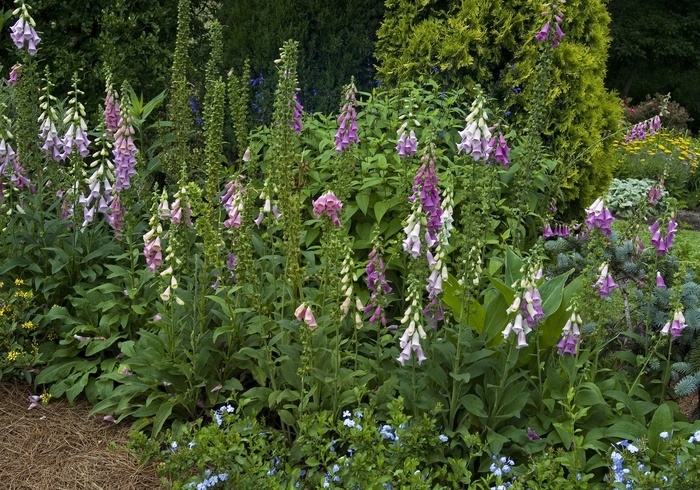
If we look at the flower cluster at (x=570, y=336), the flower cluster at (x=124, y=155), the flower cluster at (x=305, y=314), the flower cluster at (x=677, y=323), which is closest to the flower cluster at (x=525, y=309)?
the flower cluster at (x=570, y=336)

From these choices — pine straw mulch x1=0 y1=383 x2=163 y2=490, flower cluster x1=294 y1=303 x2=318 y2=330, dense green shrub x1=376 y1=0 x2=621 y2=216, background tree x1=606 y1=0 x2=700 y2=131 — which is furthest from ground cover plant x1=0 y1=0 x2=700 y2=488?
background tree x1=606 y1=0 x2=700 y2=131

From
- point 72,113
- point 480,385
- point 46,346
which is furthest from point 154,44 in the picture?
point 480,385

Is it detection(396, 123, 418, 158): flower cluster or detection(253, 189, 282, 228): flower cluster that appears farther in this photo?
detection(396, 123, 418, 158): flower cluster

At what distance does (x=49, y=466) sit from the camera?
3.66 meters

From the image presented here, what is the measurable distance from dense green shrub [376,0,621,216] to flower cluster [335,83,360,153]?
2.32 m

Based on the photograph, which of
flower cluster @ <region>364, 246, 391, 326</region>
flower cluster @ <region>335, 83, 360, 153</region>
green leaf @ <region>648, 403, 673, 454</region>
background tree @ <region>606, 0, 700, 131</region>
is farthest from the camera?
background tree @ <region>606, 0, 700, 131</region>

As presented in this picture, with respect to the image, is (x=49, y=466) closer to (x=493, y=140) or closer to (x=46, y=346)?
(x=46, y=346)

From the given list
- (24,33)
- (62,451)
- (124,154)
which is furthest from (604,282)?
(24,33)

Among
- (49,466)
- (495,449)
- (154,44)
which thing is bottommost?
(49,466)

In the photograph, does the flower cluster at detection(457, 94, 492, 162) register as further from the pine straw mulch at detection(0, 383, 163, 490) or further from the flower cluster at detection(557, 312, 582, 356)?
the pine straw mulch at detection(0, 383, 163, 490)

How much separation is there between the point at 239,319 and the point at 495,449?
148cm

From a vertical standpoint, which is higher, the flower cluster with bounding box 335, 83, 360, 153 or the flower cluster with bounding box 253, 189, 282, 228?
the flower cluster with bounding box 335, 83, 360, 153

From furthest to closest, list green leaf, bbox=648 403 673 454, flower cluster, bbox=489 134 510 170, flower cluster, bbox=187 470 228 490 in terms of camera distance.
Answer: flower cluster, bbox=489 134 510 170
green leaf, bbox=648 403 673 454
flower cluster, bbox=187 470 228 490

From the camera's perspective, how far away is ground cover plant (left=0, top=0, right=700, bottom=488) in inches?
124
